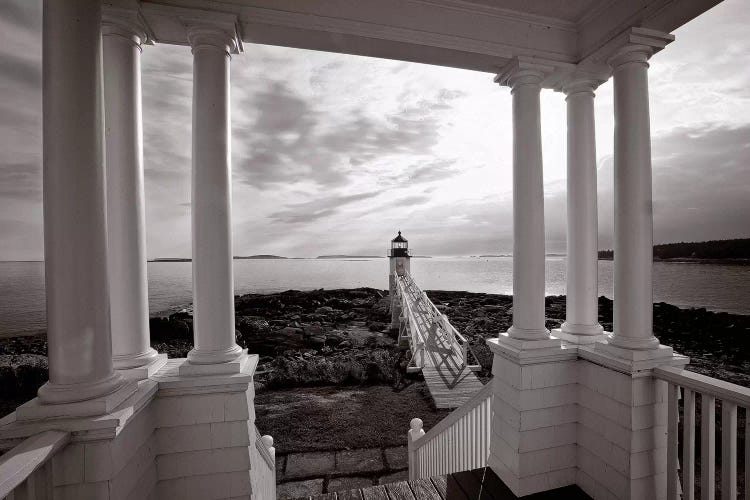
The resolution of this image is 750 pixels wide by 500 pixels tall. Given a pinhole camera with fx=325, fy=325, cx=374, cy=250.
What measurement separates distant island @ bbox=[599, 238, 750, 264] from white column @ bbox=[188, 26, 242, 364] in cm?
769

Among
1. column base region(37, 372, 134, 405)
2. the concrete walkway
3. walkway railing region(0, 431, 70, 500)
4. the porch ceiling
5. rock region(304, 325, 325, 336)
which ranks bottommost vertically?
rock region(304, 325, 325, 336)

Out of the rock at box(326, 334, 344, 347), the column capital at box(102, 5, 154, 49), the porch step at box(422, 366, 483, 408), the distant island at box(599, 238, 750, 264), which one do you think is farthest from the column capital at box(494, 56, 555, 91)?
the rock at box(326, 334, 344, 347)

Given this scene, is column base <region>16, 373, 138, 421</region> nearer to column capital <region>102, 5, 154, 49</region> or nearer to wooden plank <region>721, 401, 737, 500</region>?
column capital <region>102, 5, 154, 49</region>

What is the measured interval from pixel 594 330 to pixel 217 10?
456cm

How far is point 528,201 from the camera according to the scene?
319 centimetres

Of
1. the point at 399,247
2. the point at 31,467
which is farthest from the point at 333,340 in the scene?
the point at 31,467

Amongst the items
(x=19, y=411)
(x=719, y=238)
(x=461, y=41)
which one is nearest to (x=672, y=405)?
(x=461, y=41)

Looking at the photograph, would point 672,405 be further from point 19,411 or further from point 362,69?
point 362,69

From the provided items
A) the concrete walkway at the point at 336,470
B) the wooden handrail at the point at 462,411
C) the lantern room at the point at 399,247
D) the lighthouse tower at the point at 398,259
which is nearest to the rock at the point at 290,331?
the lighthouse tower at the point at 398,259

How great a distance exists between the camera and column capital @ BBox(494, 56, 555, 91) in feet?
10.3

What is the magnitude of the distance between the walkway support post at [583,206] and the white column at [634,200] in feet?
1.73

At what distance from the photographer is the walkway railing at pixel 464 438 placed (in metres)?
3.57

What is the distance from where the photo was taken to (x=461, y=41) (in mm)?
3010

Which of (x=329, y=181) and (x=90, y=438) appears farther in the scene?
(x=329, y=181)
